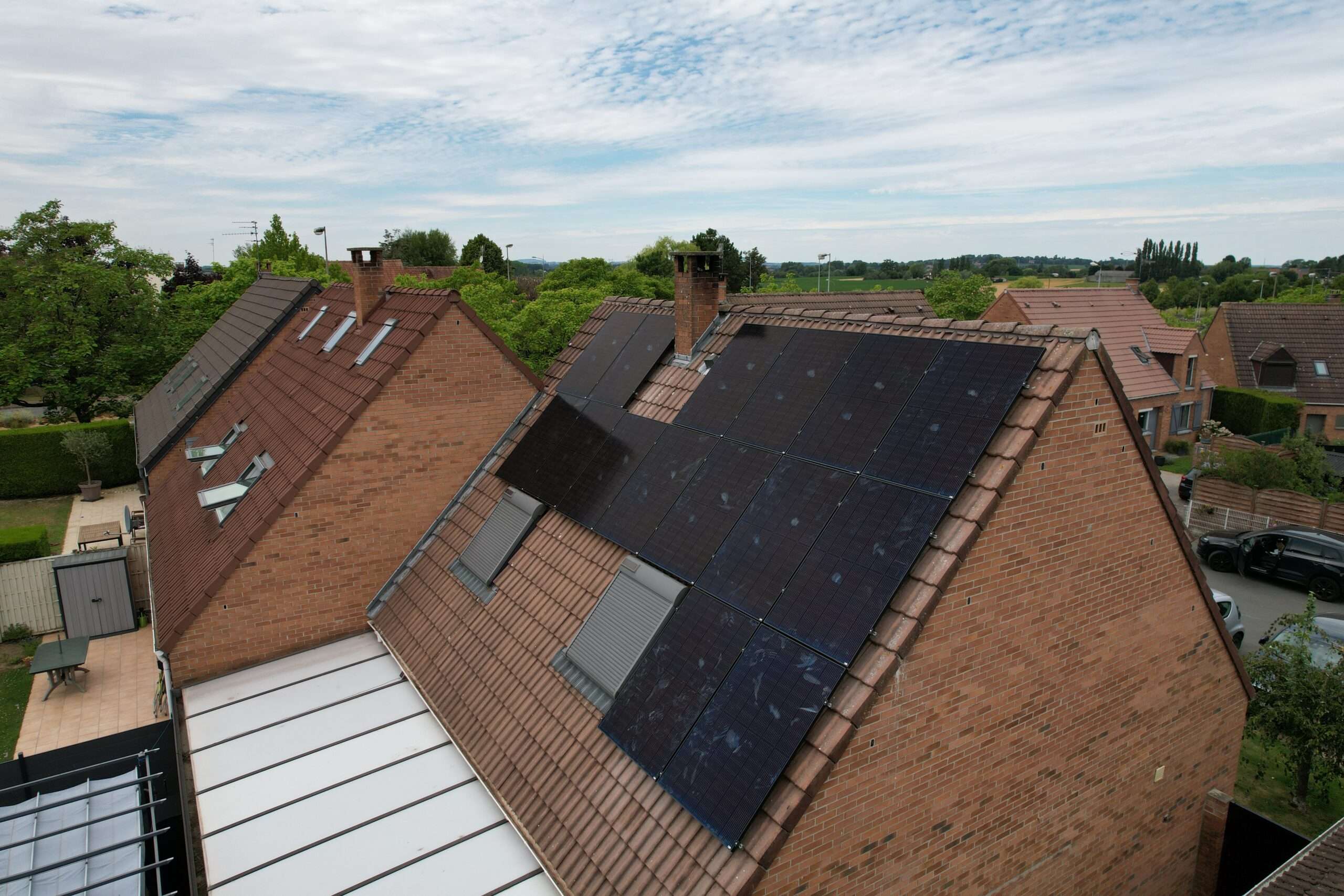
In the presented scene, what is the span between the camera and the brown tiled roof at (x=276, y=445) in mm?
10422

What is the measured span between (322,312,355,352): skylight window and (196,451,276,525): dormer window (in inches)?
113

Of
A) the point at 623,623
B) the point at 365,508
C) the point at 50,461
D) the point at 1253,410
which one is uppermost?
the point at 365,508

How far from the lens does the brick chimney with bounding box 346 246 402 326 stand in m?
14.4

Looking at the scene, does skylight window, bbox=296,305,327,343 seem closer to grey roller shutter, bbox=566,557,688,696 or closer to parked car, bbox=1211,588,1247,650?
grey roller shutter, bbox=566,557,688,696

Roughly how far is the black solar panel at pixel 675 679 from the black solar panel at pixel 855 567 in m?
0.51

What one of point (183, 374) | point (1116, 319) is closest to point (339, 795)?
point (183, 374)

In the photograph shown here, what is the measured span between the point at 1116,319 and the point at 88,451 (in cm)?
4222

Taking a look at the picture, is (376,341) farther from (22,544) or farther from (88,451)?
(88,451)

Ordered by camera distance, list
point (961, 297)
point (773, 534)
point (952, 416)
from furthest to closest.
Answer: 1. point (961, 297)
2. point (773, 534)
3. point (952, 416)

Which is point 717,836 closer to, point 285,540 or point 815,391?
point 815,391

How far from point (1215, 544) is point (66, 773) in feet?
81.0

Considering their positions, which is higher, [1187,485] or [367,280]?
[367,280]

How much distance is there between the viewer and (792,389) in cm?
817

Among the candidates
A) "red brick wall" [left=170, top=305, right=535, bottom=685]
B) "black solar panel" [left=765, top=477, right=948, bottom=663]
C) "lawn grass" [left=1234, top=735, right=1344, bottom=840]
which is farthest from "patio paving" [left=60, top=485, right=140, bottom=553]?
"lawn grass" [left=1234, top=735, right=1344, bottom=840]
